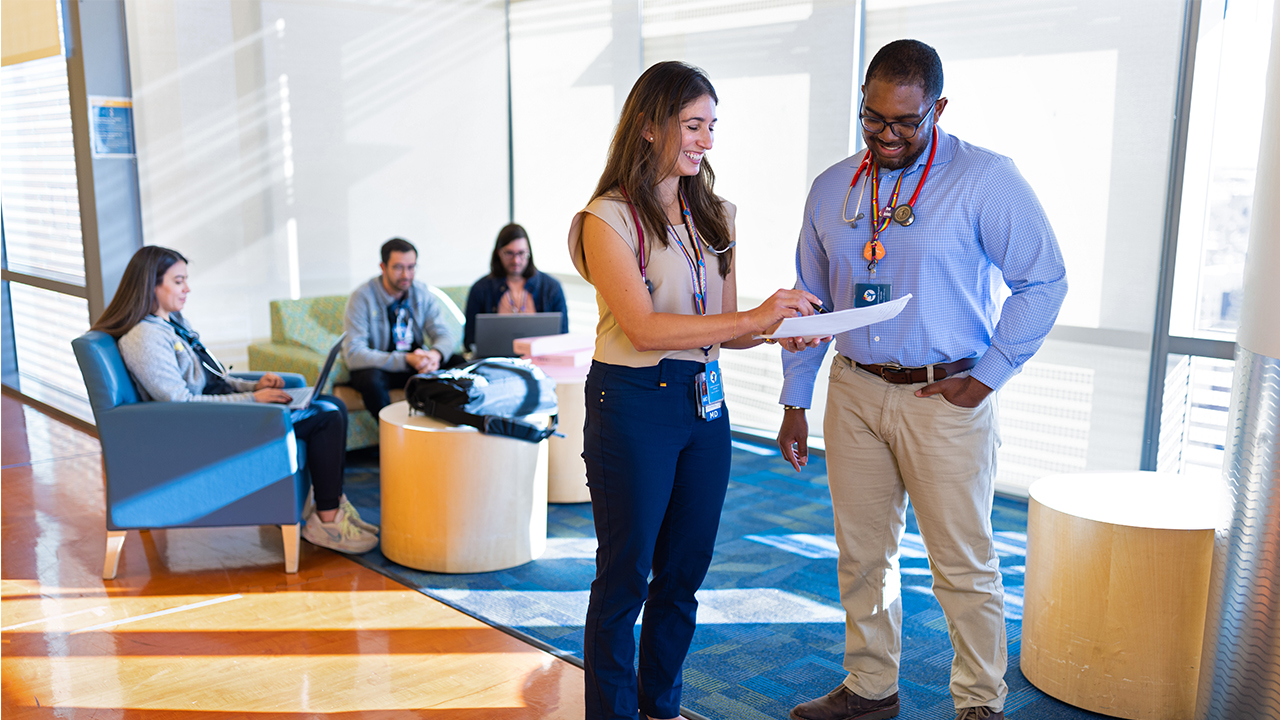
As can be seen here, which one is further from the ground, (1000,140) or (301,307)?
(1000,140)

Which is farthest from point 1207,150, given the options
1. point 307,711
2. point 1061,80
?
point 307,711

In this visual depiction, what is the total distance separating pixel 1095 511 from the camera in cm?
269

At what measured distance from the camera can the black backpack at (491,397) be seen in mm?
3732

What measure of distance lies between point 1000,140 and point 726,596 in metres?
2.53

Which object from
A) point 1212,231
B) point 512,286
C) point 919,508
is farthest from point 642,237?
point 512,286

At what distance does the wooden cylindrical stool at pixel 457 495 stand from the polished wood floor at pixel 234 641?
215 mm

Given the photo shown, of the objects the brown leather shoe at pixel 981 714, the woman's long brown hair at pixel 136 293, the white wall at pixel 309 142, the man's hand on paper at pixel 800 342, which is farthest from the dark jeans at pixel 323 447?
the brown leather shoe at pixel 981 714

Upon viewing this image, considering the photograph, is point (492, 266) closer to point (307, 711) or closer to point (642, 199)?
point (307, 711)

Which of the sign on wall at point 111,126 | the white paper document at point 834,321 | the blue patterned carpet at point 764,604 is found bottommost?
the blue patterned carpet at point 764,604

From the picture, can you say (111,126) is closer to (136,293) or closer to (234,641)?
(136,293)

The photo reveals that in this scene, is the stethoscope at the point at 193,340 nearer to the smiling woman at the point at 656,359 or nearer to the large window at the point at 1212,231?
the smiling woman at the point at 656,359

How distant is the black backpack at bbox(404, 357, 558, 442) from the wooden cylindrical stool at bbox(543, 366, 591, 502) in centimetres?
47

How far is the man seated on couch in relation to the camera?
197 inches

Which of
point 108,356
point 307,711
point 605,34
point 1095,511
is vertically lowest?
point 307,711
